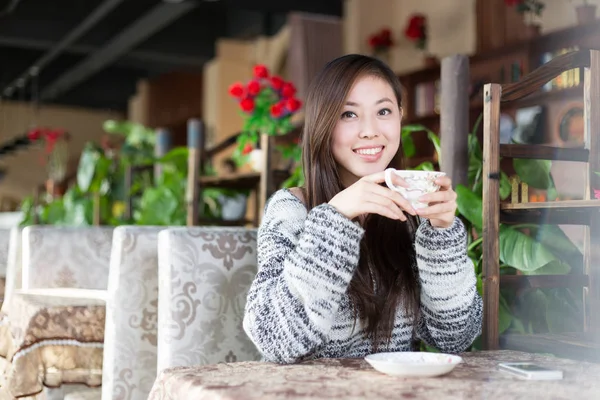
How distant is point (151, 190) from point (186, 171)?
24 centimetres

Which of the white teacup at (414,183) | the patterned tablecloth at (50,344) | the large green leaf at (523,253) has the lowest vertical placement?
the patterned tablecloth at (50,344)

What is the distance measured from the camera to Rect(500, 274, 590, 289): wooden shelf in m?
1.67

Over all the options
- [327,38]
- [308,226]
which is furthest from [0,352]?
[327,38]

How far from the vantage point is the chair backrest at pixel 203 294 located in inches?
63.3

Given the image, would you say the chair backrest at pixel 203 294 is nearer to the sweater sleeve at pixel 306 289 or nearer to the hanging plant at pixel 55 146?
the sweater sleeve at pixel 306 289

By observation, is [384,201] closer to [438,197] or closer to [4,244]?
[438,197]

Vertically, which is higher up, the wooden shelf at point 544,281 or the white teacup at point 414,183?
the white teacup at point 414,183

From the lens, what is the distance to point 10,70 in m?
12.2

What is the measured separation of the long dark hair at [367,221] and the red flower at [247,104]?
80.0 inches

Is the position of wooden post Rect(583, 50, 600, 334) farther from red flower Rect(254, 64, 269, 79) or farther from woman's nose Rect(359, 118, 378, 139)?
red flower Rect(254, 64, 269, 79)

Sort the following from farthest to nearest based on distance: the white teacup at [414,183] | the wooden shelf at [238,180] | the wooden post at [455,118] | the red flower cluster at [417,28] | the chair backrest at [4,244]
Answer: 1. the red flower cluster at [417,28]
2. the wooden shelf at [238,180]
3. the chair backrest at [4,244]
4. the wooden post at [455,118]
5. the white teacup at [414,183]

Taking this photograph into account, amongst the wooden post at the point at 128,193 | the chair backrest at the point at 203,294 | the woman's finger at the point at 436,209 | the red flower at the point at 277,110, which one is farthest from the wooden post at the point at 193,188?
the woman's finger at the point at 436,209

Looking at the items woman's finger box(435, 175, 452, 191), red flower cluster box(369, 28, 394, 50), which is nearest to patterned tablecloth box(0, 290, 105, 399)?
woman's finger box(435, 175, 452, 191)

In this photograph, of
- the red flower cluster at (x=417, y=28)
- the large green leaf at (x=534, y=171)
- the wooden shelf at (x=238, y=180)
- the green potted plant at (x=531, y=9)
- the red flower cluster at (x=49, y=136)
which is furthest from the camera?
the red flower cluster at (x=417, y=28)
